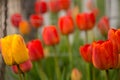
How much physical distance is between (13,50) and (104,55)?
254mm

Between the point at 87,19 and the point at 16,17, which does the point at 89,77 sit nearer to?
the point at 87,19

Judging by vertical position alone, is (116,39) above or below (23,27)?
above

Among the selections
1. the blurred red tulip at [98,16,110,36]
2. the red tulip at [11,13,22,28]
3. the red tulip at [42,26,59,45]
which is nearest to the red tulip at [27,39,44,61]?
the red tulip at [42,26,59,45]

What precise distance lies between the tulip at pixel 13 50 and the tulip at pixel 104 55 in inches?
8.1

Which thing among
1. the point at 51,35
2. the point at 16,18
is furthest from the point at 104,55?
the point at 16,18

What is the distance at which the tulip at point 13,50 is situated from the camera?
127cm

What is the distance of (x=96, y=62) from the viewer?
1.24 m

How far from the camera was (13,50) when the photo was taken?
128 cm

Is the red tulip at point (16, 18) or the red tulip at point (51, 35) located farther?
the red tulip at point (16, 18)

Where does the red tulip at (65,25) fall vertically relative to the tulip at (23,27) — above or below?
above

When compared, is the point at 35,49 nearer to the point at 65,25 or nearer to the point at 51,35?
the point at 51,35

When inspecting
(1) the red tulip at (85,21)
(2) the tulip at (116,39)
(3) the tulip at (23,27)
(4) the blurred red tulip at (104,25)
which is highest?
(2) the tulip at (116,39)

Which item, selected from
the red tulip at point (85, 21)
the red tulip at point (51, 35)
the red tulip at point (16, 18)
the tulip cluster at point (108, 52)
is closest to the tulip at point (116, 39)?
the tulip cluster at point (108, 52)

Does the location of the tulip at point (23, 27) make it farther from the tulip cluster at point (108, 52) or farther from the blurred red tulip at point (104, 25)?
the tulip cluster at point (108, 52)
